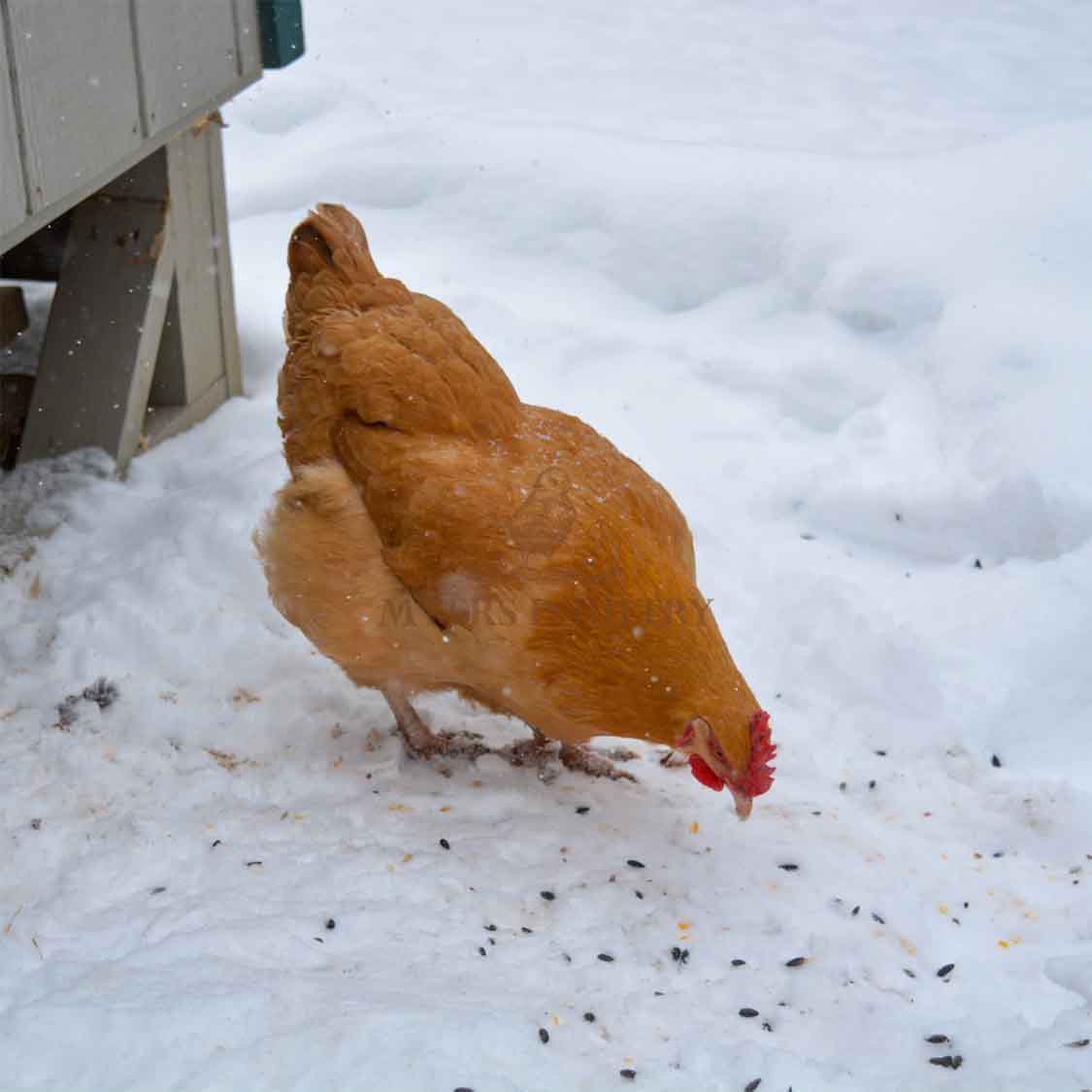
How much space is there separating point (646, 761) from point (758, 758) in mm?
784

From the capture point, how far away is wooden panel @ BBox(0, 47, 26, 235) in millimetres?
3135

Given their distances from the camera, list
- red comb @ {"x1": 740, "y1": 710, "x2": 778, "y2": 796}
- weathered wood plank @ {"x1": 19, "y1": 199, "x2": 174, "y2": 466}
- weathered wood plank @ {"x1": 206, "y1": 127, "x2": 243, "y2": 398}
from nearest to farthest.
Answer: red comb @ {"x1": 740, "y1": 710, "x2": 778, "y2": 796} < weathered wood plank @ {"x1": 19, "y1": 199, "x2": 174, "y2": 466} < weathered wood plank @ {"x1": 206, "y1": 127, "x2": 243, "y2": 398}

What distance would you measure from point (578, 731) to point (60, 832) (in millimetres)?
1227

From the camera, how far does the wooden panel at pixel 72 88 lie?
3264 millimetres

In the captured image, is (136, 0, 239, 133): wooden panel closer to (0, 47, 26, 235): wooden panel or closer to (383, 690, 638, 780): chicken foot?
(0, 47, 26, 235): wooden panel

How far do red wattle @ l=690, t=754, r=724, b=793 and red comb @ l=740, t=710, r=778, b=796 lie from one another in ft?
0.28

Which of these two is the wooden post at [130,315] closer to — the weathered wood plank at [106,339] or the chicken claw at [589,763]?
the weathered wood plank at [106,339]

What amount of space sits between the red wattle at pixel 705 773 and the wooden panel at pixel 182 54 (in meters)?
2.55

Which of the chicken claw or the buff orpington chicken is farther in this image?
the chicken claw

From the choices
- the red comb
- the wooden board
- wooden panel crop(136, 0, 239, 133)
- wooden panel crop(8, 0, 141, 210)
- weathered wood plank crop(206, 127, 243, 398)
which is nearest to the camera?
the red comb

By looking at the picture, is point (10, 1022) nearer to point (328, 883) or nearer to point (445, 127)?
point (328, 883)

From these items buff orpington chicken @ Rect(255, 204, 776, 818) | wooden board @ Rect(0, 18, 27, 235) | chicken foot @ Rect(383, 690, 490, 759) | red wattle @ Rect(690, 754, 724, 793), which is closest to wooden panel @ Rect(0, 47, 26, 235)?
wooden board @ Rect(0, 18, 27, 235)

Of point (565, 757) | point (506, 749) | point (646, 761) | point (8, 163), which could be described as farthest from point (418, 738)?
point (8, 163)

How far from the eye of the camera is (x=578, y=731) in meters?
3.13
